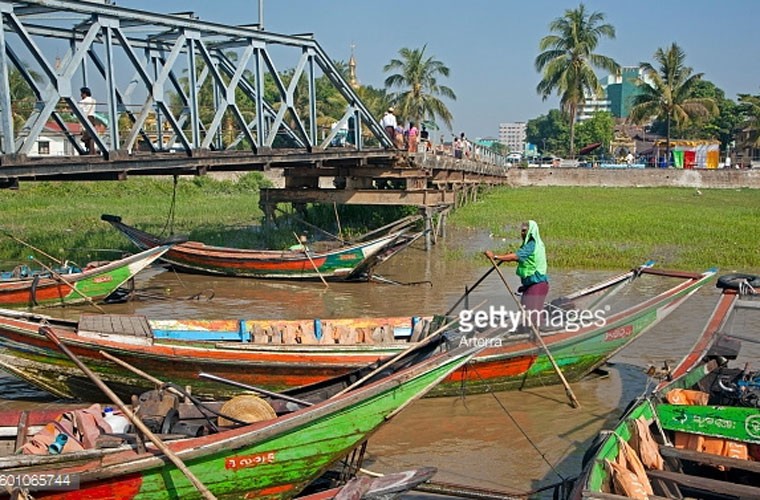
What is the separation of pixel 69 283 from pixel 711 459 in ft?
33.4

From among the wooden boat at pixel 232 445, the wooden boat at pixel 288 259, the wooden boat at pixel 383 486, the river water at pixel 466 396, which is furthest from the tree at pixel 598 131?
the wooden boat at pixel 383 486

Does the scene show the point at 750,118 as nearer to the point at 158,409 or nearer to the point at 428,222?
the point at 428,222

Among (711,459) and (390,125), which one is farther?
(390,125)

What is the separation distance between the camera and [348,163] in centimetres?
1923

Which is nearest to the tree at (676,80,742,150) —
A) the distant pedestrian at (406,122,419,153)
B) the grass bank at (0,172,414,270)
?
the grass bank at (0,172,414,270)

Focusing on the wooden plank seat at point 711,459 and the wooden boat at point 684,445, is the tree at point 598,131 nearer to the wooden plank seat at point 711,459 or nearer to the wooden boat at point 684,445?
the wooden boat at point 684,445

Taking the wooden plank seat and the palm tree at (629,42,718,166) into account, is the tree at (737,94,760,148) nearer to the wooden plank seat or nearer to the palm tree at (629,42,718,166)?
the palm tree at (629,42,718,166)

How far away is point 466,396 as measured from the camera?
8.82 m


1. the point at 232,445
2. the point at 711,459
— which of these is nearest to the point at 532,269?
the point at 711,459

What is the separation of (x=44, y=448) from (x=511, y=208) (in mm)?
26693

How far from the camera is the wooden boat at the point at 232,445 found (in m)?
5.18

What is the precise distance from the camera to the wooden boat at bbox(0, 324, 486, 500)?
5180 millimetres

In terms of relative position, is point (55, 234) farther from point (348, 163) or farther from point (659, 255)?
point (659, 255)

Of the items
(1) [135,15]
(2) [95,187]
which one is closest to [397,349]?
(1) [135,15]
